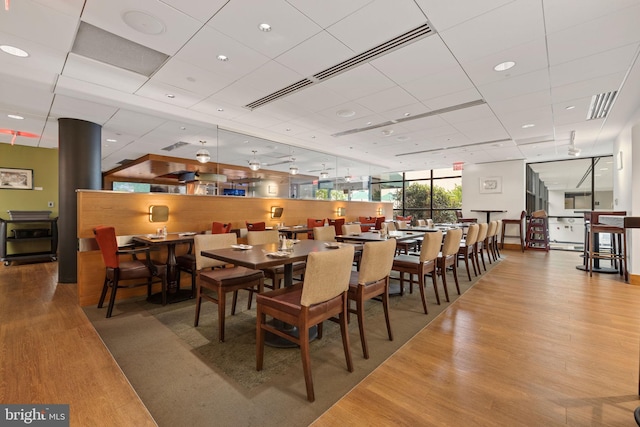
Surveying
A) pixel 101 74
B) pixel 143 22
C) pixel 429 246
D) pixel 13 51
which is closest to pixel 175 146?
pixel 101 74

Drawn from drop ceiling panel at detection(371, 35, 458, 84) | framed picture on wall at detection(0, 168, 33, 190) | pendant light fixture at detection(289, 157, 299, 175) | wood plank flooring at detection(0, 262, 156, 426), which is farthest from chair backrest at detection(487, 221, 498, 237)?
framed picture on wall at detection(0, 168, 33, 190)

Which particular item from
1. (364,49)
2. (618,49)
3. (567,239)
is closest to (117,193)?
(364,49)

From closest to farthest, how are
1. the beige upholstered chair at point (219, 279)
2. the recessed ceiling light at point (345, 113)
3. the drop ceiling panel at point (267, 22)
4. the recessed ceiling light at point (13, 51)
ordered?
the drop ceiling panel at point (267, 22) → the beige upholstered chair at point (219, 279) → the recessed ceiling light at point (13, 51) → the recessed ceiling light at point (345, 113)

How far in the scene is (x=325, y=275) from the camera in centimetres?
198

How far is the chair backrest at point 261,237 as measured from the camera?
12.1 feet

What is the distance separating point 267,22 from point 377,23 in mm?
1071

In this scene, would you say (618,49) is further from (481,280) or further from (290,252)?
(290,252)

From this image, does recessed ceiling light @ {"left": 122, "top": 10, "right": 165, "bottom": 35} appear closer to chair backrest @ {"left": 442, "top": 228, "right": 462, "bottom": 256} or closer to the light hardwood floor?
the light hardwood floor

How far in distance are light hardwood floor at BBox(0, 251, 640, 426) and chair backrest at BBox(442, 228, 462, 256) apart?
0.73m

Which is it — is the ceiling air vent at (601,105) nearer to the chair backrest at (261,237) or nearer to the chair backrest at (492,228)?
the chair backrest at (492,228)

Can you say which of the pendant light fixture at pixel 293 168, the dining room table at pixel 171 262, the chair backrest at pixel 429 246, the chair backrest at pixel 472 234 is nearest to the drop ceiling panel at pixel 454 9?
the chair backrest at pixel 429 246

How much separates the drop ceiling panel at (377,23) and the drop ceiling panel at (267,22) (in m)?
0.30

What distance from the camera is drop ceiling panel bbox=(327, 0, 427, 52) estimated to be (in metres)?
2.50

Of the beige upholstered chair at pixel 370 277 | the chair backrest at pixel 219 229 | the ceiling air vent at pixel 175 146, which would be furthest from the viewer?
the ceiling air vent at pixel 175 146
